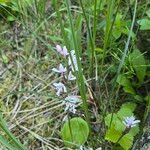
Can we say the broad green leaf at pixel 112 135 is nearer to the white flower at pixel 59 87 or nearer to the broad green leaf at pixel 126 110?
the broad green leaf at pixel 126 110

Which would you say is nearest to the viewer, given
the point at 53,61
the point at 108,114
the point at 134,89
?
the point at 108,114

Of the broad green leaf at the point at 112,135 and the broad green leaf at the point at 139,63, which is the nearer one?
the broad green leaf at the point at 112,135

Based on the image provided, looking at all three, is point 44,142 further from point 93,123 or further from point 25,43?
point 25,43

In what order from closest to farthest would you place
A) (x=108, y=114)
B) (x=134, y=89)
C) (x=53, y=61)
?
(x=108, y=114) < (x=134, y=89) < (x=53, y=61)

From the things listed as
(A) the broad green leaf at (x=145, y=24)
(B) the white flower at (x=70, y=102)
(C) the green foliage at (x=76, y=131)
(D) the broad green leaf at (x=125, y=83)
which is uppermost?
(A) the broad green leaf at (x=145, y=24)

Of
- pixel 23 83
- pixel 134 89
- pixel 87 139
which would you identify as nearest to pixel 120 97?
pixel 134 89

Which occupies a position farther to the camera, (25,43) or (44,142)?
(25,43)

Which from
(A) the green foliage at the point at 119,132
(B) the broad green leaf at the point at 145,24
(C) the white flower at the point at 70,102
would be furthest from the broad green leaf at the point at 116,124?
(B) the broad green leaf at the point at 145,24
